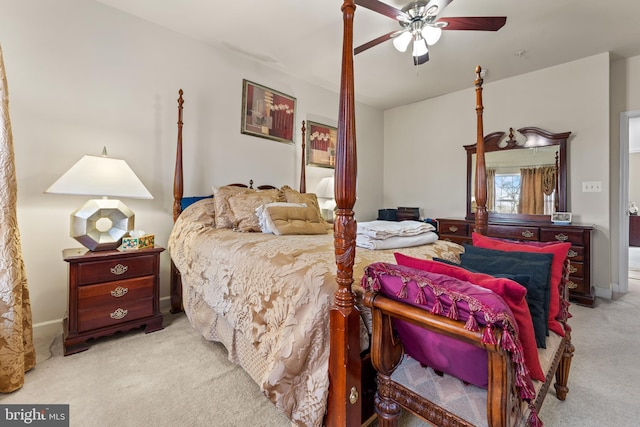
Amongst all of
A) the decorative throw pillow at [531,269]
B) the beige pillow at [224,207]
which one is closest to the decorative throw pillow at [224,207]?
the beige pillow at [224,207]

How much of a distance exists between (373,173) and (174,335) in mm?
3791

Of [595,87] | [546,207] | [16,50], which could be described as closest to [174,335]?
[16,50]

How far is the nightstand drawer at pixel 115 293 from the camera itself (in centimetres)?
193

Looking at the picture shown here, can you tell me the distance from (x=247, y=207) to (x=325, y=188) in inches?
57.7

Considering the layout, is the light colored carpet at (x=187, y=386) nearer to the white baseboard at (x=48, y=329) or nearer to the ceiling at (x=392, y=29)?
the white baseboard at (x=48, y=329)

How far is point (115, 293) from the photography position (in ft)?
6.71

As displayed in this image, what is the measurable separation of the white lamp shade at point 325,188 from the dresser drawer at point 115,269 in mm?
2131

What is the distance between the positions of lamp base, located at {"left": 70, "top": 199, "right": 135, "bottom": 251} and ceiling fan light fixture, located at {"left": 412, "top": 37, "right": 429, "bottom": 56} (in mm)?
2648

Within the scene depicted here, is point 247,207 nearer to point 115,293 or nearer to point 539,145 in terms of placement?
point 115,293

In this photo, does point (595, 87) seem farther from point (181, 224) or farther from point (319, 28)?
point (181, 224)

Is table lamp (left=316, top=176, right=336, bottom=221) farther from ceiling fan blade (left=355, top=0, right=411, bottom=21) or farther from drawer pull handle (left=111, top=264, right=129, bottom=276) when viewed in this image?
drawer pull handle (left=111, top=264, right=129, bottom=276)

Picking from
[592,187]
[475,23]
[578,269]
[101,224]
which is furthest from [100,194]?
[592,187]

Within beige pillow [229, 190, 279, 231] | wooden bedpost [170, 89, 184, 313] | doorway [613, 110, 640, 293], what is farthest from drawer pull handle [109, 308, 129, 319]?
doorway [613, 110, 640, 293]

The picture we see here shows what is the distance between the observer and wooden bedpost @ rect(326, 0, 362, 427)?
1026 millimetres
